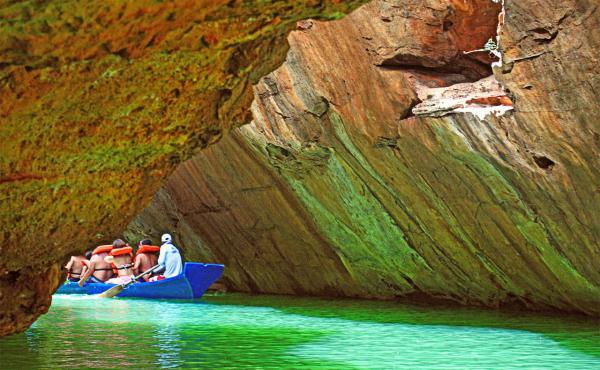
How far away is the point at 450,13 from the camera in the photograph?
1145cm

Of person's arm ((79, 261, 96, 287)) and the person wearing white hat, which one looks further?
person's arm ((79, 261, 96, 287))

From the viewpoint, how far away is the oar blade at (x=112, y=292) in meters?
18.5

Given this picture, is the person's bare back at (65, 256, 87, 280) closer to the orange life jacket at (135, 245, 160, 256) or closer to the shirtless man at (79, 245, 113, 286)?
the shirtless man at (79, 245, 113, 286)

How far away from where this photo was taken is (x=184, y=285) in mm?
17281

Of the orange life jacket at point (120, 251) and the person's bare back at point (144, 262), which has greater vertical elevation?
the orange life jacket at point (120, 251)

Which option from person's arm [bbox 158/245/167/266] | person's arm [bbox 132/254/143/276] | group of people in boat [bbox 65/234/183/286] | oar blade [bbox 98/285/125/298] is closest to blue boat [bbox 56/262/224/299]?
oar blade [bbox 98/285/125/298]

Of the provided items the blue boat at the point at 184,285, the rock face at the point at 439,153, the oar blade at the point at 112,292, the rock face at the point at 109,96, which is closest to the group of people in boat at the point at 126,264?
the blue boat at the point at 184,285

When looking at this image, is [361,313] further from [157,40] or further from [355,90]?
[157,40]

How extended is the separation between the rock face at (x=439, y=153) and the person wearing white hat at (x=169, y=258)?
2958 mm

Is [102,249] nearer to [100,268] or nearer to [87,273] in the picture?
[100,268]

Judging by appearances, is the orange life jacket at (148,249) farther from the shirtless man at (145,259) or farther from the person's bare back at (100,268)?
the person's bare back at (100,268)

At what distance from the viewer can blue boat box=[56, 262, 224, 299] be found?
17000 millimetres

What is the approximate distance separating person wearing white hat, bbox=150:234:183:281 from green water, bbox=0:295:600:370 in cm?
382

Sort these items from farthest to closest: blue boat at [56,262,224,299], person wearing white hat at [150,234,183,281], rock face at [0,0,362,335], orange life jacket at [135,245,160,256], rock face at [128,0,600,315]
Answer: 1. orange life jacket at [135,245,160,256]
2. person wearing white hat at [150,234,183,281]
3. blue boat at [56,262,224,299]
4. rock face at [128,0,600,315]
5. rock face at [0,0,362,335]
